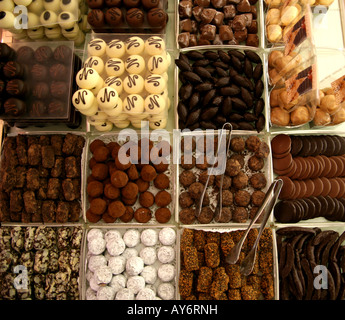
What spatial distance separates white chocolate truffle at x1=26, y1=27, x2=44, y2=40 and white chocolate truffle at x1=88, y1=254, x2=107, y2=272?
1.56 meters

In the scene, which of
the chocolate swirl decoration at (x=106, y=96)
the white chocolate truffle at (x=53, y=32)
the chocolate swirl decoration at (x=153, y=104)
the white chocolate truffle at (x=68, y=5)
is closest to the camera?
the chocolate swirl decoration at (x=106, y=96)

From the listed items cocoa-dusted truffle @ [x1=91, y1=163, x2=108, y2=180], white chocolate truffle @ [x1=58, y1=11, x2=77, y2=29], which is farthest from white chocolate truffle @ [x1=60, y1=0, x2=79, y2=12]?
cocoa-dusted truffle @ [x1=91, y1=163, x2=108, y2=180]

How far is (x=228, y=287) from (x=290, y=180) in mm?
780

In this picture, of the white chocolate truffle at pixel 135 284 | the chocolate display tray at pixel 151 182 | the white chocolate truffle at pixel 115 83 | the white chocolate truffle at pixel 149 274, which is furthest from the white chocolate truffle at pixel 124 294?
the white chocolate truffle at pixel 115 83

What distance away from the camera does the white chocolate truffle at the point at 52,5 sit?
6.57 feet

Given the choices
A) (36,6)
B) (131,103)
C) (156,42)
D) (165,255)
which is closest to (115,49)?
(156,42)

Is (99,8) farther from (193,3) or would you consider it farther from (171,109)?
(171,109)

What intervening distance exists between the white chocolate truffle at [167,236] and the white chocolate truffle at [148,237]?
0.04 metres

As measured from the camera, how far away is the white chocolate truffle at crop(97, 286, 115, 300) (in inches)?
68.7

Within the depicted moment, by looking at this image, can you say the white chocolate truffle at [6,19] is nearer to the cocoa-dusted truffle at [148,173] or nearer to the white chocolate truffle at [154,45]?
the white chocolate truffle at [154,45]

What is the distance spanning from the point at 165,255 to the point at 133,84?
1.05 m

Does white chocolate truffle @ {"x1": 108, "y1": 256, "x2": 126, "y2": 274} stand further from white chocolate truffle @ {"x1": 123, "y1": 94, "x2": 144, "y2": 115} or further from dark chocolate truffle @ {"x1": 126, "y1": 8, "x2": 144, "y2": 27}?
dark chocolate truffle @ {"x1": 126, "y1": 8, "x2": 144, "y2": 27}

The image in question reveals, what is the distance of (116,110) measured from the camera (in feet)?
5.80

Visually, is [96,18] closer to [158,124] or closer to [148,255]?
[158,124]
